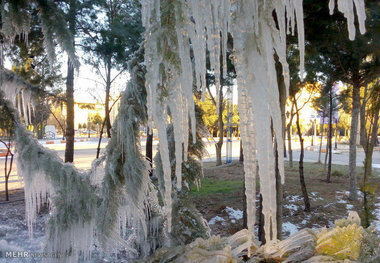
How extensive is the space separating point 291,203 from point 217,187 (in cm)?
215

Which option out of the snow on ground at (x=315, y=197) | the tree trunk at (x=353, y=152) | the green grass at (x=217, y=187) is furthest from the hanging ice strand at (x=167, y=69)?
the tree trunk at (x=353, y=152)

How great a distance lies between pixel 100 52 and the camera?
493 cm

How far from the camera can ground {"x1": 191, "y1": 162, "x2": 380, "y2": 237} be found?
14.6 feet

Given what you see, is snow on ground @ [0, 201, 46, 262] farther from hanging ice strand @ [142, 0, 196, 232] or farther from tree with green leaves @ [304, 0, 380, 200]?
tree with green leaves @ [304, 0, 380, 200]

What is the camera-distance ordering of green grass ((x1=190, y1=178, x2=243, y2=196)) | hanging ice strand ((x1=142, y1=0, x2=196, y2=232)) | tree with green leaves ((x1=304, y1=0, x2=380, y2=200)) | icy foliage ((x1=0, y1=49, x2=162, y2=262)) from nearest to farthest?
hanging ice strand ((x1=142, y1=0, x2=196, y2=232)) → icy foliage ((x1=0, y1=49, x2=162, y2=262)) → tree with green leaves ((x1=304, y1=0, x2=380, y2=200)) → green grass ((x1=190, y1=178, x2=243, y2=196))

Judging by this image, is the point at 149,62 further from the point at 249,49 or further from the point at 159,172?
the point at 159,172

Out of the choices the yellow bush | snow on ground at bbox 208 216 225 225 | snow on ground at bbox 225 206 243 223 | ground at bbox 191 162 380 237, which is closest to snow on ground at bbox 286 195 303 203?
ground at bbox 191 162 380 237

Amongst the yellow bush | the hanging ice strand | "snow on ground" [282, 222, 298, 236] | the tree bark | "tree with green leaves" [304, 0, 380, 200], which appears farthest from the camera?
the tree bark

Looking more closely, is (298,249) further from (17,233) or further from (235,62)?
(17,233)

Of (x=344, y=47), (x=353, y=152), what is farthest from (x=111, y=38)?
(x=353, y=152)

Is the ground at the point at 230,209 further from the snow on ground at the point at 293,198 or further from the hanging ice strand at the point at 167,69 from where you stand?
the hanging ice strand at the point at 167,69

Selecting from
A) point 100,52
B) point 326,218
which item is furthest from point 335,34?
point 100,52

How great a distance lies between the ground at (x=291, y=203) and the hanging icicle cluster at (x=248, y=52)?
336 cm

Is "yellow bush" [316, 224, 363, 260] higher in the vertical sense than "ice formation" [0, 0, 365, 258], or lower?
lower
